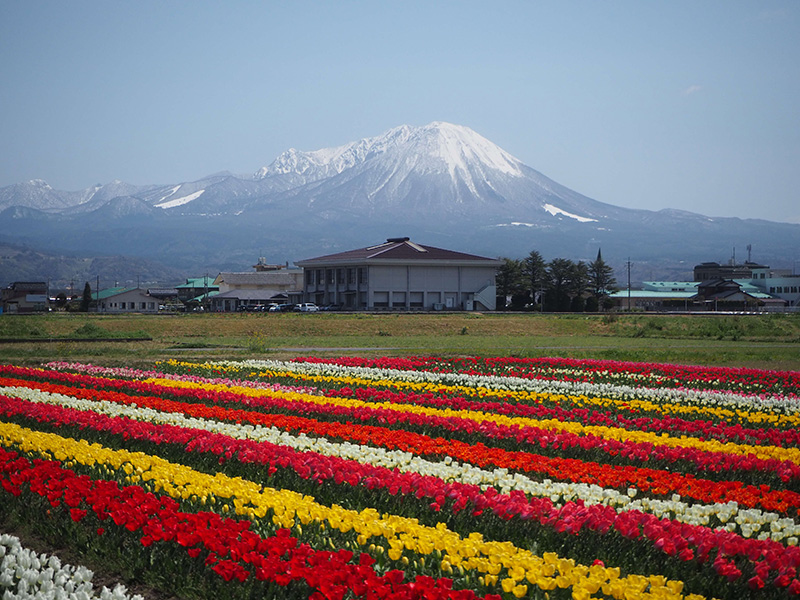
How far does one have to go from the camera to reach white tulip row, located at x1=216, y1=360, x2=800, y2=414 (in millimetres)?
16562

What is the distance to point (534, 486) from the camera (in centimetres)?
838

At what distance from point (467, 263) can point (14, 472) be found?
89700 millimetres

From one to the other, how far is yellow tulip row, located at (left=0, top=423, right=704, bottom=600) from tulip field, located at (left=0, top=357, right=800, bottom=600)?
0.8 inches

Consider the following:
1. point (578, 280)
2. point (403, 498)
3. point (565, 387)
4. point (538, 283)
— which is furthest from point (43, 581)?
point (578, 280)

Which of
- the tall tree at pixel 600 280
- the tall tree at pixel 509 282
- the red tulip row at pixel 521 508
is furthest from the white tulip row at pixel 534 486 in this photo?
the tall tree at pixel 600 280

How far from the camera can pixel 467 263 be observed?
320 ft

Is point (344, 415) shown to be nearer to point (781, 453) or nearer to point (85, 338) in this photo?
point (781, 453)

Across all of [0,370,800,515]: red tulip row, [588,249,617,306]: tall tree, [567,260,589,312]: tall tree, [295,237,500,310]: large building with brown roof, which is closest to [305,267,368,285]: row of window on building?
[295,237,500,310]: large building with brown roof

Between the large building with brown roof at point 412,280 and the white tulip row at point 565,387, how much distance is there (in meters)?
69.5

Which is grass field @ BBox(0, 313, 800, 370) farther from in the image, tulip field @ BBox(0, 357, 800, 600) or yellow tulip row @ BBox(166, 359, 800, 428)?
tulip field @ BBox(0, 357, 800, 600)

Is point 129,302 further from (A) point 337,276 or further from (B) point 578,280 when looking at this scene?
(B) point 578,280

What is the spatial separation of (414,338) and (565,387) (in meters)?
27.7

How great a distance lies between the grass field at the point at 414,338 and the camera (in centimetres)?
3047

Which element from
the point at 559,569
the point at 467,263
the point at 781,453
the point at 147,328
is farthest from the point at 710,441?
the point at 467,263
